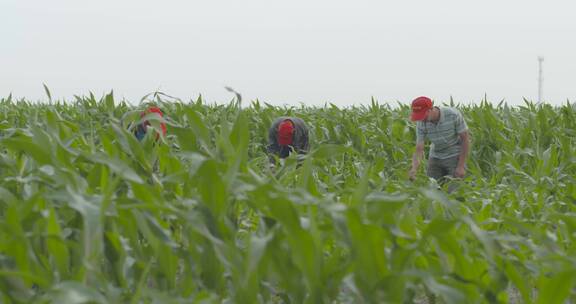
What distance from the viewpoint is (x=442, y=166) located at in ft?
26.3

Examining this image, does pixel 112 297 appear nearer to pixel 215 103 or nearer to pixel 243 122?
pixel 243 122

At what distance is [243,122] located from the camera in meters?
2.40

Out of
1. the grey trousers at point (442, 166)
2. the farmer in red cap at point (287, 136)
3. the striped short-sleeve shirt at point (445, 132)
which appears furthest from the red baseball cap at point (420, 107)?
the farmer in red cap at point (287, 136)

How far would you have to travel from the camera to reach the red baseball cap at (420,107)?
7.15 m

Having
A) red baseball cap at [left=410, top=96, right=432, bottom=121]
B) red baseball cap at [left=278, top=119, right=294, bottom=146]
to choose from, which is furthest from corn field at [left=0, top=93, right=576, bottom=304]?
red baseball cap at [left=410, top=96, right=432, bottom=121]

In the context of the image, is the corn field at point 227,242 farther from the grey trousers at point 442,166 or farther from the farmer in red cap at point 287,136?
the grey trousers at point 442,166

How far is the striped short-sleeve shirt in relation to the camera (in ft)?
24.9

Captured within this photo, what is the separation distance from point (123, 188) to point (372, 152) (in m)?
7.50

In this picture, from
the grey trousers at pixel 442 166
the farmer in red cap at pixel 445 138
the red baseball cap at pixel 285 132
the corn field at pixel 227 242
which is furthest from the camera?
the grey trousers at pixel 442 166

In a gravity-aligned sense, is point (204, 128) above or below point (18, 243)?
above

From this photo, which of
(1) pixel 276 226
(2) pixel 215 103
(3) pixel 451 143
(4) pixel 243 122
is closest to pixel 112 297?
(1) pixel 276 226

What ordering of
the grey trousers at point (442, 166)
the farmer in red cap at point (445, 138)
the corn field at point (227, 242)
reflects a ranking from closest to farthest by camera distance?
1. the corn field at point (227, 242)
2. the farmer in red cap at point (445, 138)
3. the grey trousers at point (442, 166)

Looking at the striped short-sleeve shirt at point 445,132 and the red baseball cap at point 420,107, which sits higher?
the red baseball cap at point 420,107

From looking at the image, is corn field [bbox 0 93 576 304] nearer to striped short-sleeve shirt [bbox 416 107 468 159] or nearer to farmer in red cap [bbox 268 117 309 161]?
farmer in red cap [bbox 268 117 309 161]
